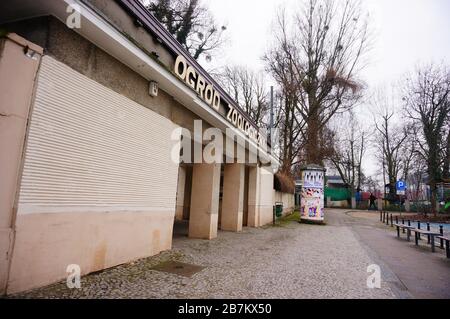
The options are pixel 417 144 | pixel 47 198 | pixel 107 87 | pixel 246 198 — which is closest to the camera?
pixel 47 198

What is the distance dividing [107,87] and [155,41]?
1.51m

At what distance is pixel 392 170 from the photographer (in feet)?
122

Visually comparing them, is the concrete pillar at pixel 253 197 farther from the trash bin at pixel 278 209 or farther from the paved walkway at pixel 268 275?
A: the paved walkway at pixel 268 275

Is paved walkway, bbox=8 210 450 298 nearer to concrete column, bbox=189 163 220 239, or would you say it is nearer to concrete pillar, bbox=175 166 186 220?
concrete column, bbox=189 163 220 239

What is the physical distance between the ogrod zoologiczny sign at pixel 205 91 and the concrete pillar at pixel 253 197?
279cm

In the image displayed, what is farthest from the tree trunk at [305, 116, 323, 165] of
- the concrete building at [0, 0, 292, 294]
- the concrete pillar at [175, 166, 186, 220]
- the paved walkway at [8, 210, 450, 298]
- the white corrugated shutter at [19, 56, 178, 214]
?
the white corrugated shutter at [19, 56, 178, 214]

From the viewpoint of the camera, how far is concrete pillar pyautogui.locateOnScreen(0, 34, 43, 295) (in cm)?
309

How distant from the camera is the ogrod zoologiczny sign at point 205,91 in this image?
602cm

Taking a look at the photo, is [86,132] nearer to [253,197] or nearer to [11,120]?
[11,120]

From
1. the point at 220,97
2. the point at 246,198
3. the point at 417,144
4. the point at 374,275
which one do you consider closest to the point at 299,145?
the point at 246,198

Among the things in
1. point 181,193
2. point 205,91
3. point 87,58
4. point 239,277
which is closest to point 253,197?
point 181,193

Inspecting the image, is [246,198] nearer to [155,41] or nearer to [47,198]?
[155,41]

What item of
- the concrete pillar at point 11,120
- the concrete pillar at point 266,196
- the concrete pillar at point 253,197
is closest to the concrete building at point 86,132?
the concrete pillar at point 11,120
